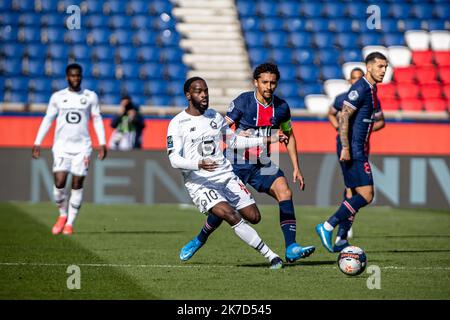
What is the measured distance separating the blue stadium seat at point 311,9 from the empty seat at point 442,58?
3.26 metres

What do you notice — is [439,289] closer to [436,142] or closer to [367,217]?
[367,217]

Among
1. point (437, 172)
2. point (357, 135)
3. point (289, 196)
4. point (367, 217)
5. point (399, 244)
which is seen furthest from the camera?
point (437, 172)

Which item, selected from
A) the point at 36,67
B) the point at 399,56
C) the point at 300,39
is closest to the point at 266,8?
the point at 300,39

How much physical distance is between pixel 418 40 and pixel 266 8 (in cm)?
406

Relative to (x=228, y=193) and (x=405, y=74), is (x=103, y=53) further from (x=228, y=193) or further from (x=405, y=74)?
(x=228, y=193)

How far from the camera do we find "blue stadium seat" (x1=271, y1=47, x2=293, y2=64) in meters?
24.1

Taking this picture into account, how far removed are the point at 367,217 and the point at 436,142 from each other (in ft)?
12.4

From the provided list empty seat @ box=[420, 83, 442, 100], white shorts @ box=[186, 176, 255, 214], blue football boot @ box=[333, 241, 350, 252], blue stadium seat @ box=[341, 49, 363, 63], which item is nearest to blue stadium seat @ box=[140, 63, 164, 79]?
blue stadium seat @ box=[341, 49, 363, 63]

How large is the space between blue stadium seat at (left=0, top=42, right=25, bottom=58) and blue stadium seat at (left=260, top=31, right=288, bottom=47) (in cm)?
621

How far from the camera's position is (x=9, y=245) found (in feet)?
37.4

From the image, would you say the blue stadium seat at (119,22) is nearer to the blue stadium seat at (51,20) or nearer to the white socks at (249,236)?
the blue stadium seat at (51,20)

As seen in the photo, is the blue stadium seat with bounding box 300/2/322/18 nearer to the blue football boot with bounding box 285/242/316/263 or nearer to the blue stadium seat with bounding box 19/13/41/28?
the blue stadium seat with bounding box 19/13/41/28

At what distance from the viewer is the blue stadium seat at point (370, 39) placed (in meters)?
24.8

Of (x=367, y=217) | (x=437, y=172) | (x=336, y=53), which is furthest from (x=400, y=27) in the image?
(x=367, y=217)
